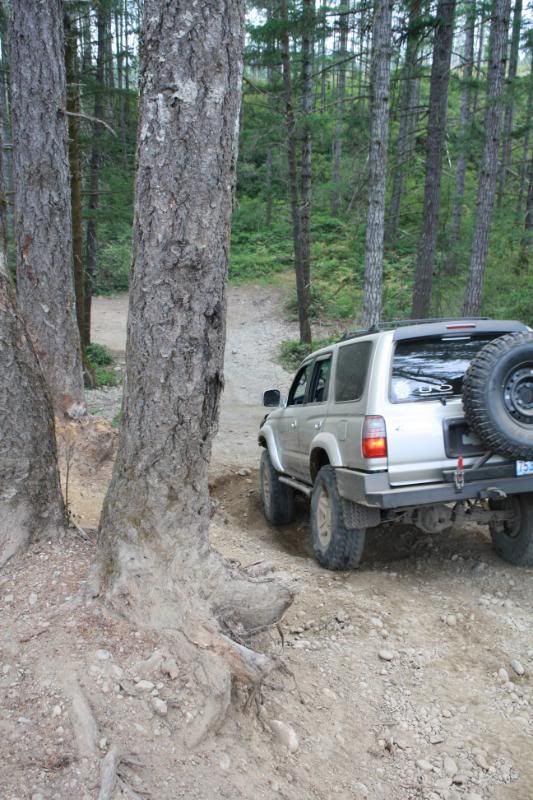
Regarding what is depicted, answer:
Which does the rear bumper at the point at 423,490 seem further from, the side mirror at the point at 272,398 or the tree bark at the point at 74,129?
the tree bark at the point at 74,129

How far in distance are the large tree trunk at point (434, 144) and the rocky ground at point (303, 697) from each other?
35.0 feet

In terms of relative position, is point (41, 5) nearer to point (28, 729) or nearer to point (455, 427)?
point (455, 427)

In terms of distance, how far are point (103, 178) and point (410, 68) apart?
27.0ft

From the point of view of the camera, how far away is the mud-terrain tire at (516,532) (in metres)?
5.31

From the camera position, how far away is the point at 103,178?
16.7 metres

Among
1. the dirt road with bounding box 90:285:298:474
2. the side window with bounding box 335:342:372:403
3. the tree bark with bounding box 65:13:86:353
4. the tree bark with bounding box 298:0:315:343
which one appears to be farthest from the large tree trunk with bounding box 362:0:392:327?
the side window with bounding box 335:342:372:403

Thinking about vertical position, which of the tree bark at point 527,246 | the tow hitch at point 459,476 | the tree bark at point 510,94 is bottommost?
the tow hitch at point 459,476

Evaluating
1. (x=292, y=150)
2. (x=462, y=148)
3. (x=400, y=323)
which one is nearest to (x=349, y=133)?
(x=292, y=150)

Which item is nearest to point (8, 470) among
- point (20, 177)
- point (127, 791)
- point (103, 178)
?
point (127, 791)

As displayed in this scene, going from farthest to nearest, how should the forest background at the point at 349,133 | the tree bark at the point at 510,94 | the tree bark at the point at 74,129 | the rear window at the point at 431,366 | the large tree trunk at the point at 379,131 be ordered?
the tree bark at the point at 510,94 < the forest background at the point at 349,133 < the large tree trunk at the point at 379,131 < the tree bark at the point at 74,129 < the rear window at the point at 431,366

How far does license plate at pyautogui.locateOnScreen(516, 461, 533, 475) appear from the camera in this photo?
4.86 metres

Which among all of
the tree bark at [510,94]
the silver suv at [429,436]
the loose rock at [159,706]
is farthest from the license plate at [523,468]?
the tree bark at [510,94]

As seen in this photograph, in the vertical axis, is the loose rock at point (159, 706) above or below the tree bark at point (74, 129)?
below

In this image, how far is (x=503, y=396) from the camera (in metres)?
4.62
